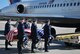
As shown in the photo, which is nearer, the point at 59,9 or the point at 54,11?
the point at 59,9

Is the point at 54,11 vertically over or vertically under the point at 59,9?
under

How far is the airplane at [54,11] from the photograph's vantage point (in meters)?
24.1

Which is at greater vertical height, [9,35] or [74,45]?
[9,35]

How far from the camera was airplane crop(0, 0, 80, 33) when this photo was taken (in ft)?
79.2

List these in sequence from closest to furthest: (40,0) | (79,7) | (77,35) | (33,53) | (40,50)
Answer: (33,53) < (40,50) < (77,35) < (79,7) < (40,0)

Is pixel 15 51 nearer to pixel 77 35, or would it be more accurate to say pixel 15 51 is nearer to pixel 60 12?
pixel 77 35

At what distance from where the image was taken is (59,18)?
24.6m

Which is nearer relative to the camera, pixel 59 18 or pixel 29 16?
pixel 59 18

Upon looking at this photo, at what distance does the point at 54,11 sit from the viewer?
27.5 m

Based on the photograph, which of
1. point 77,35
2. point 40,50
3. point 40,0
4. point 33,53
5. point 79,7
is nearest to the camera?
point 33,53

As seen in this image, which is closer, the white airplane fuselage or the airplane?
the white airplane fuselage

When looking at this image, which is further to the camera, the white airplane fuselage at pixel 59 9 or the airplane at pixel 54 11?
the airplane at pixel 54 11

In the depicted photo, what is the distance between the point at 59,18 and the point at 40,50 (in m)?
6.89

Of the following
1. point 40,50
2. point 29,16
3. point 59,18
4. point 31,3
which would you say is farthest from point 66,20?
point 31,3
